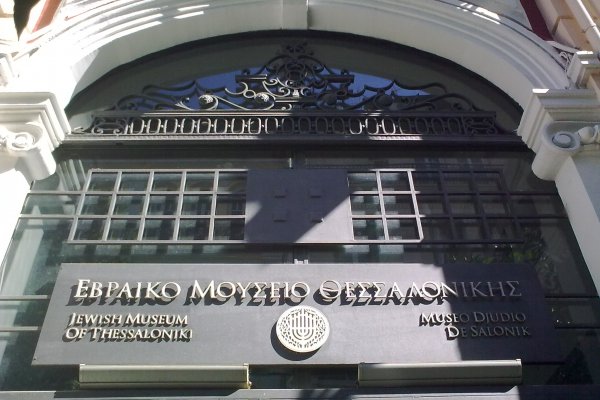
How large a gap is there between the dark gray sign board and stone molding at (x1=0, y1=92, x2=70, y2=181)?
128 cm

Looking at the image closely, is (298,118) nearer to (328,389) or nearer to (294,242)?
(294,242)

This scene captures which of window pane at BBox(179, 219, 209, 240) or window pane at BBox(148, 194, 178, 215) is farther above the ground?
window pane at BBox(148, 194, 178, 215)

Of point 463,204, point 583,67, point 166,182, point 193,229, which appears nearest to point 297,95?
point 166,182

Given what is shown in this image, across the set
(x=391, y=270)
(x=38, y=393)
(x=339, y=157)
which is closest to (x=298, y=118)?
(x=339, y=157)

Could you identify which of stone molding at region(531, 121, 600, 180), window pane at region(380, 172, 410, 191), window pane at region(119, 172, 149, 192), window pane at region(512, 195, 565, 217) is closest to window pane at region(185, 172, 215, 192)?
window pane at region(119, 172, 149, 192)

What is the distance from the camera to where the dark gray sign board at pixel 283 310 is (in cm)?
511

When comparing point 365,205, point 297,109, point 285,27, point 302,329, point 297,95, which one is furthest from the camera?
point 285,27

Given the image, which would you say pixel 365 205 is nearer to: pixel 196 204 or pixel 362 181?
pixel 362 181

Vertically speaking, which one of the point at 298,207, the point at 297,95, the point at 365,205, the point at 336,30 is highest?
the point at 336,30

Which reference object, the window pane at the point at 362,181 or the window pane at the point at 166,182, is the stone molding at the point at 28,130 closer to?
the window pane at the point at 166,182

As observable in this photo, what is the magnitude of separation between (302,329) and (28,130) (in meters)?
3.46

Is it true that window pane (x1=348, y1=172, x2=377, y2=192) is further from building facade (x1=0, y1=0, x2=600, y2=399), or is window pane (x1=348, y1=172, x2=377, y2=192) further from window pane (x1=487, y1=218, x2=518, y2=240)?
window pane (x1=487, y1=218, x2=518, y2=240)

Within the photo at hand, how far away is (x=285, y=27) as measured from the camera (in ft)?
28.5

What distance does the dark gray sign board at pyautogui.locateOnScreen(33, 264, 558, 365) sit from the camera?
5.11m
